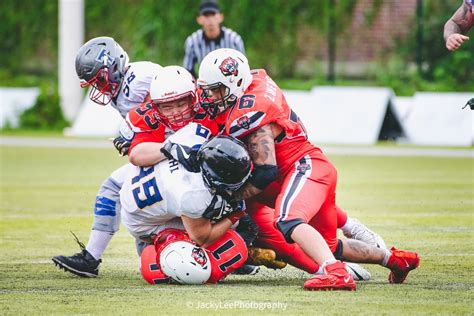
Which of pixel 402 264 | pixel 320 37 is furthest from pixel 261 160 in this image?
pixel 320 37

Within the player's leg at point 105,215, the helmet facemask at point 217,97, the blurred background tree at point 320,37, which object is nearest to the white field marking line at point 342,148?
the blurred background tree at point 320,37

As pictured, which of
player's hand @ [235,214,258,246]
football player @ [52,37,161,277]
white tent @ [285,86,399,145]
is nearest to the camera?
player's hand @ [235,214,258,246]

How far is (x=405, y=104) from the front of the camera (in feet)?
61.0

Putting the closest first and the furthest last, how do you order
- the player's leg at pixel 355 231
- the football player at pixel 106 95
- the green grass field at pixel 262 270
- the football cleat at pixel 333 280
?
the green grass field at pixel 262 270
the football cleat at pixel 333 280
the football player at pixel 106 95
the player's leg at pixel 355 231

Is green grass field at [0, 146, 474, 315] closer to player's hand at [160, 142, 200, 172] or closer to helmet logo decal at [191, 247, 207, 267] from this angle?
helmet logo decal at [191, 247, 207, 267]

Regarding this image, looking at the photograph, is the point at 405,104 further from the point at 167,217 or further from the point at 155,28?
the point at 167,217

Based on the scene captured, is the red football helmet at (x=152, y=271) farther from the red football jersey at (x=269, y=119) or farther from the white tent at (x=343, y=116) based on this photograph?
the white tent at (x=343, y=116)

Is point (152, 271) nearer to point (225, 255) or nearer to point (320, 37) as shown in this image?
point (225, 255)

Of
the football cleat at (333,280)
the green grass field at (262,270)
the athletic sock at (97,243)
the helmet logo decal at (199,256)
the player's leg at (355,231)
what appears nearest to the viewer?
the green grass field at (262,270)

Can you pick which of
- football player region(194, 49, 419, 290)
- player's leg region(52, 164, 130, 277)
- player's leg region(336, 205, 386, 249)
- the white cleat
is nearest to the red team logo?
football player region(194, 49, 419, 290)

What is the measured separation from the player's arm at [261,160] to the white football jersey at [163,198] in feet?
0.63

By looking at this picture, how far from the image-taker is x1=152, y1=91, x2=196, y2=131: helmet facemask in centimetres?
614

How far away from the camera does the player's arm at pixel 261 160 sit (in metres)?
5.88

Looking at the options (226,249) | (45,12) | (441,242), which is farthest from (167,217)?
(45,12)
